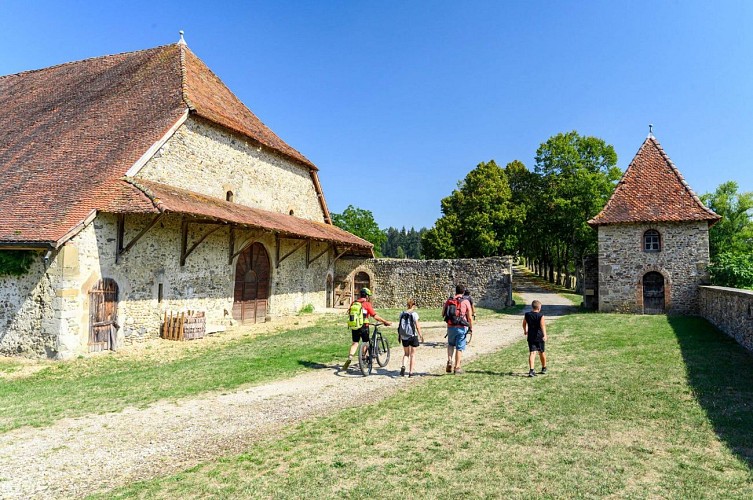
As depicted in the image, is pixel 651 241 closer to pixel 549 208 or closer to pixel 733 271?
pixel 733 271

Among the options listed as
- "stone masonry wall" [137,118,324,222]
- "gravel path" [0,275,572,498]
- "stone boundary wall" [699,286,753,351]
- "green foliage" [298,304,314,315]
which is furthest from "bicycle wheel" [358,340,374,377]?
"green foliage" [298,304,314,315]

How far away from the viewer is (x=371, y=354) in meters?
8.76

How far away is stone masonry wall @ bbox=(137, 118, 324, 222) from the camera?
13.6 m

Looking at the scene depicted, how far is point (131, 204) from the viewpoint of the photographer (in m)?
10.9

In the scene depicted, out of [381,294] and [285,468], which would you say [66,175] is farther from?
[381,294]

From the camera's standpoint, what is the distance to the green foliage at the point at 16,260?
415 inches

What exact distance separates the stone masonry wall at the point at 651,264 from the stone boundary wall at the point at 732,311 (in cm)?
136

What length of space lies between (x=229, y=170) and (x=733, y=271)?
703 inches

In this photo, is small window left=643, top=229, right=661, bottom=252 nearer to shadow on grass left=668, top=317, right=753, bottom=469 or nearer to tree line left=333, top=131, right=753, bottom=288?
shadow on grass left=668, top=317, right=753, bottom=469

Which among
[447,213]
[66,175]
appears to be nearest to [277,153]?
[66,175]

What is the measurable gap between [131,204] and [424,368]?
25.8 ft

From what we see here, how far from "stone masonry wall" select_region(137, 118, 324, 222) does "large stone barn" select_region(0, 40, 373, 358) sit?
Result: 51 millimetres

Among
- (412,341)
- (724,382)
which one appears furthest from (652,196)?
(412,341)

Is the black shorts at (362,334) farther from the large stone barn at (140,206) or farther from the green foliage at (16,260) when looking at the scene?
the green foliage at (16,260)
